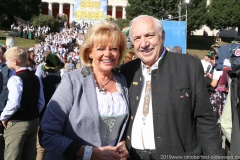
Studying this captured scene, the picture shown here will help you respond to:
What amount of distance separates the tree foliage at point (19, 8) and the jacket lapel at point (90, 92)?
160ft

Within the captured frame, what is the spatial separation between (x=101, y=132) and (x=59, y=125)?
12.4 inches

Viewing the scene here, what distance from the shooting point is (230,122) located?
286cm

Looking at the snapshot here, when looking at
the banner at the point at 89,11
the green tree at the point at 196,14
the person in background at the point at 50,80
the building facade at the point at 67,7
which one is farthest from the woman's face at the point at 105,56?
the building facade at the point at 67,7

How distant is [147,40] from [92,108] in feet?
2.29

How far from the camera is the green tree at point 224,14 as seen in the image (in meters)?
51.9

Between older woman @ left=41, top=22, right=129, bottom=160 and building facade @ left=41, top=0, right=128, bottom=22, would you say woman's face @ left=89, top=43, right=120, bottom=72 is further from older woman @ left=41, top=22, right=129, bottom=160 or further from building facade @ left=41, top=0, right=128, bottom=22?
building facade @ left=41, top=0, right=128, bottom=22

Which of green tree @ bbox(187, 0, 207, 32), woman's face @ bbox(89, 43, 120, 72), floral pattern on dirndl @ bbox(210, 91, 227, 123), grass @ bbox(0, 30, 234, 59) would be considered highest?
green tree @ bbox(187, 0, 207, 32)

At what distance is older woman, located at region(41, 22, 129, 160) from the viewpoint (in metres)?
2.28

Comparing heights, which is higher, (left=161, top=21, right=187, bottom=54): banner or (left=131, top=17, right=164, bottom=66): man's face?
(left=161, top=21, right=187, bottom=54): banner

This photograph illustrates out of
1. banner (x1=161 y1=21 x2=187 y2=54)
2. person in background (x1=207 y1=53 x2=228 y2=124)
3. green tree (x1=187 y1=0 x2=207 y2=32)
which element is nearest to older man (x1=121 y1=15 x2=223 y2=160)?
person in background (x1=207 y1=53 x2=228 y2=124)

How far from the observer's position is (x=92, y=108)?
2320 mm

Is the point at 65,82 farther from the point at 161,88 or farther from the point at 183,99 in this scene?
the point at 183,99

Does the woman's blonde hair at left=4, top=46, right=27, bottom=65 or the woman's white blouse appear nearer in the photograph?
the woman's white blouse

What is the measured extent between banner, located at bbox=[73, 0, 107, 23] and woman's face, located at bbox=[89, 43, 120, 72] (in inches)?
1953
